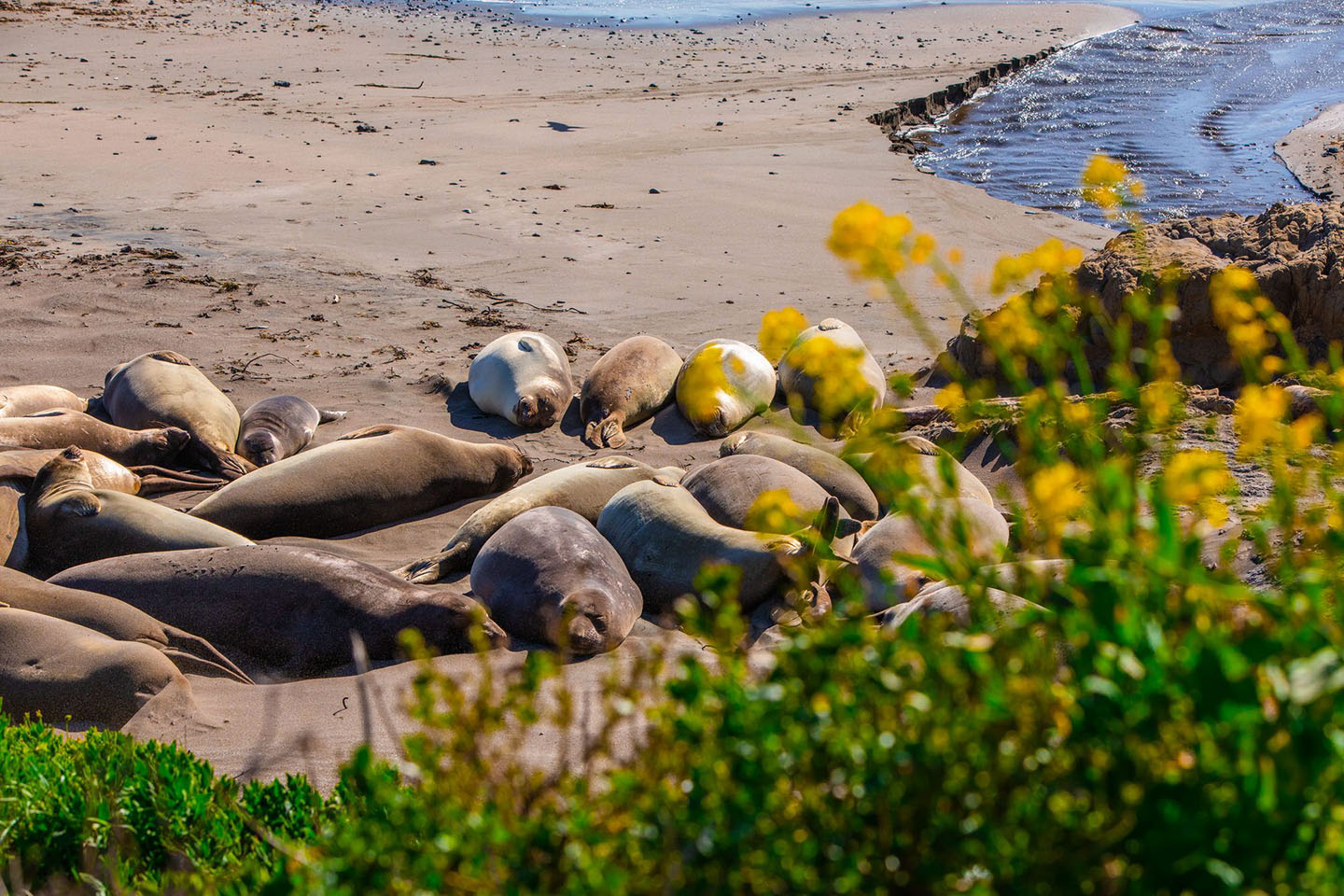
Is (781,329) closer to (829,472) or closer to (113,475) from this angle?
(829,472)

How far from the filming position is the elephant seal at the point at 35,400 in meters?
6.71

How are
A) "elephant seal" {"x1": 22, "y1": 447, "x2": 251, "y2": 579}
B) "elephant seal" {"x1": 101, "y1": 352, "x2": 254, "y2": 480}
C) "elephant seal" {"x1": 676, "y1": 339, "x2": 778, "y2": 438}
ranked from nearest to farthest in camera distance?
"elephant seal" {"x1": 22, "y1": 447, "x2": 251, "y2": 579} → "elephant seal" {"x1": 101, "y1": 352, "x2": 254, "y2": 480} → "elephant seal" {"x1": 676, "y1": 339, "x2": 778, "y2": 438}

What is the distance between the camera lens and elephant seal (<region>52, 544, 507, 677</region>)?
4.44m

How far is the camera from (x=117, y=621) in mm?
→ 4301

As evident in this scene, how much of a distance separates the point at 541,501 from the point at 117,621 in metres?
1.98

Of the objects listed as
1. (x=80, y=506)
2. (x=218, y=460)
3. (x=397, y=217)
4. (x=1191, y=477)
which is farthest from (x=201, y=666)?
(x=397, y=217)

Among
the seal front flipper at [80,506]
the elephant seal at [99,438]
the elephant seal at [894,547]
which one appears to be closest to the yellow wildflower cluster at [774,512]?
the elephant seal at [894,547]

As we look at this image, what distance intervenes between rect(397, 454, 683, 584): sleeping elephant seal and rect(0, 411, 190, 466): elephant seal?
1908 millimetres

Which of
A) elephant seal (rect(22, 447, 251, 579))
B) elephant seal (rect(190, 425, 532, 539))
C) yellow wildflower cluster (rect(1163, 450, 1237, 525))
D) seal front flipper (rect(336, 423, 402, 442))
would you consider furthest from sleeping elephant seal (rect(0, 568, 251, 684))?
yellow wildflower cluster (rect(1163, 450, 1237, 525))

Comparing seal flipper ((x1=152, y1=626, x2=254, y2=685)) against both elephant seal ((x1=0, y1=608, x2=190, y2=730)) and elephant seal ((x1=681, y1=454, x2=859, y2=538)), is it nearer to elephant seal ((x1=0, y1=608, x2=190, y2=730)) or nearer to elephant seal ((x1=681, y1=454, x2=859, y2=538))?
elephant seal ((x1=0, y1=608, x2=190, y2=730))

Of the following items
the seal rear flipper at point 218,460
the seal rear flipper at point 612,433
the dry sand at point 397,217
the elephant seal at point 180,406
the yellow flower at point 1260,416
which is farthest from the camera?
the dry sand at point 397,217

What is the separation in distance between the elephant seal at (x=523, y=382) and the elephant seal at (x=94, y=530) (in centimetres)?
229

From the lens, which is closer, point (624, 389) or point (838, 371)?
point (838, 371)

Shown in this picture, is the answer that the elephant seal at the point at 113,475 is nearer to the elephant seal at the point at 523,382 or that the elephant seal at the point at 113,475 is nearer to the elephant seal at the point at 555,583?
the elephant seal at the point at 523,382
